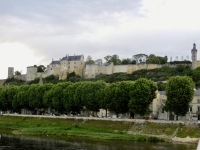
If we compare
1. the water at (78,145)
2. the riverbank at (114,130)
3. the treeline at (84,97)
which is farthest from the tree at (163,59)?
the water at (78,145)

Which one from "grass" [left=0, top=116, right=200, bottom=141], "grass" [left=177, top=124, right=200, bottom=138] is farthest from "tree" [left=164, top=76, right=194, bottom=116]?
"grass" [left=177, top=124, right=200, bottom=138]

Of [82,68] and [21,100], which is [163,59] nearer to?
[82,68]

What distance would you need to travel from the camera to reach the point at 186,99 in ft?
222

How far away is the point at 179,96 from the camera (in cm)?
6781

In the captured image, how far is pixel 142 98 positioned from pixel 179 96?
784 centimetres

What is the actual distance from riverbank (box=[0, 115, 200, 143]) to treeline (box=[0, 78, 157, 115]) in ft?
16.0

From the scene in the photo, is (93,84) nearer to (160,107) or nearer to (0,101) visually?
(160,107)

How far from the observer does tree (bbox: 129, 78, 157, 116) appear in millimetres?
72312

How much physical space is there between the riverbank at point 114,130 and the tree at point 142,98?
9.89ft

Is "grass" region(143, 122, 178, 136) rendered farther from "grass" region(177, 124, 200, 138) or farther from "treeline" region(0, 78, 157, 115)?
"treeline" region(0, 78, 157, 115)

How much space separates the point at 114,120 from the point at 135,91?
7180mm

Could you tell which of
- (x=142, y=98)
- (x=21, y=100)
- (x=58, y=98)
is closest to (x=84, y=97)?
(x=58, y=98)

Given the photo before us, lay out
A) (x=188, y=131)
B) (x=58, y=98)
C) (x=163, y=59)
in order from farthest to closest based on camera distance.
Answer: (x=163, y=59) → (x=58, y=98) → (x=188, y=131)

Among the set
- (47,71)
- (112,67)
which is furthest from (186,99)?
(47,71)
